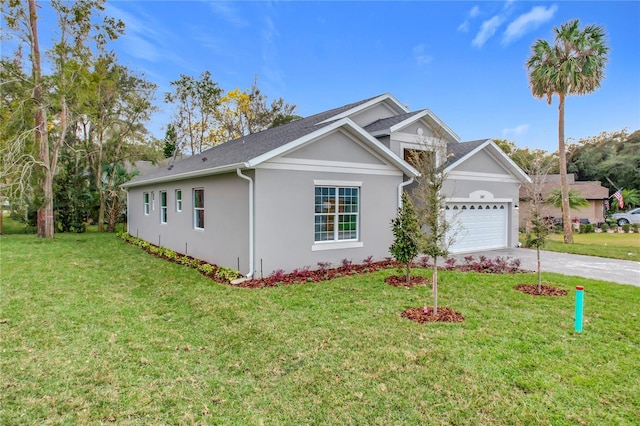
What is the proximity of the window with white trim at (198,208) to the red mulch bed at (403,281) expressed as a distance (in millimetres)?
6739

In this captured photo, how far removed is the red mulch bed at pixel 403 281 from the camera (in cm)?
877

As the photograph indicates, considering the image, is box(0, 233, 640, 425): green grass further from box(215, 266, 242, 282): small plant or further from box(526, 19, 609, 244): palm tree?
box(526, 19, 609, 244): palm tree

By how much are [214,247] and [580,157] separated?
161 feet

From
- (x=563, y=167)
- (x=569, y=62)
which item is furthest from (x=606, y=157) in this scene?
(x=569, y=62)

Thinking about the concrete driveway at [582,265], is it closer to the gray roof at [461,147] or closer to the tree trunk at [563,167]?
the gray roof at [461,147]

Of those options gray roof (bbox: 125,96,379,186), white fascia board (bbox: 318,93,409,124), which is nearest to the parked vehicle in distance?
white fascia board (bbox: 318,93,409,124)

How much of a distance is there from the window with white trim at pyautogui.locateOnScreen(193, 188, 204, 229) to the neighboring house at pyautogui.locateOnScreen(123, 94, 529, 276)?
0.04 meters

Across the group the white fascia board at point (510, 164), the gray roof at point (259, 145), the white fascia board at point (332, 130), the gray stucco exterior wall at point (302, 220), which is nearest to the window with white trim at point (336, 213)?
the gray stucco exterior wall at point (302, 220)

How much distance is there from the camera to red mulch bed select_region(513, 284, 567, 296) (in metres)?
7.94

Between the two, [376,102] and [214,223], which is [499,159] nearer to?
[376,102]

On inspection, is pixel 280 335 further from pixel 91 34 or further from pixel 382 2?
pixel 91 34

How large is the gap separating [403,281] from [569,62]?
15543 millimetres

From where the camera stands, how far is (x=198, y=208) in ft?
40.1

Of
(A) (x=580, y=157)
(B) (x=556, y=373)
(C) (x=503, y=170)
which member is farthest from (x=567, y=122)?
(A) (x=580, y=157)
